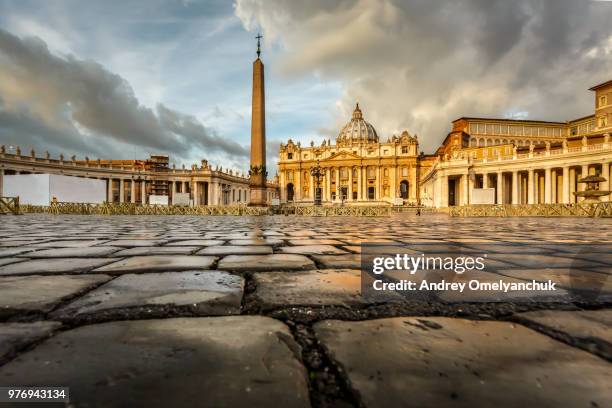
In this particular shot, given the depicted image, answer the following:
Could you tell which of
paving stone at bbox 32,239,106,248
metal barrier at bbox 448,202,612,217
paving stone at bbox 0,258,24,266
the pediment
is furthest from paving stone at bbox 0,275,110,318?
the pediment

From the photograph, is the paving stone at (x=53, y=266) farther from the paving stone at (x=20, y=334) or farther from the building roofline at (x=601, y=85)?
the building roofline at (x=601, y=85)

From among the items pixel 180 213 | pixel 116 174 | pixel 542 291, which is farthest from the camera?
pixel 116 174

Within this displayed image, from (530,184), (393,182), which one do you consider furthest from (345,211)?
→ (393,182)

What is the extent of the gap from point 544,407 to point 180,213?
27129mm

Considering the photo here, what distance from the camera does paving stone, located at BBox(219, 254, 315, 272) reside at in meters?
2.55

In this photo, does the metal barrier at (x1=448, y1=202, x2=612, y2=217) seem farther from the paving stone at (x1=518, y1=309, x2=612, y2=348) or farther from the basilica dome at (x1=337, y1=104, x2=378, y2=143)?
the basilica dome at (x1=337, y1=104, x2=378, y2=143)

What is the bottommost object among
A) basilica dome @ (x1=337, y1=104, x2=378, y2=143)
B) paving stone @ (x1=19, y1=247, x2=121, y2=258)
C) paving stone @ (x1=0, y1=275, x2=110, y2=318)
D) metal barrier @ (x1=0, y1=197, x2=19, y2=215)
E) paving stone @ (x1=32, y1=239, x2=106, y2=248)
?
paving stone @ (x1=32, y1=239, x2=106, y2=248)

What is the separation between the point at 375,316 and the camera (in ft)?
4.57

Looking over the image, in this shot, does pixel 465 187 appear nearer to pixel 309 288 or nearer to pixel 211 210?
pixel 211 210

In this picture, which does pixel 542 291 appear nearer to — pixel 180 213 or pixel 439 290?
pixel 439 290

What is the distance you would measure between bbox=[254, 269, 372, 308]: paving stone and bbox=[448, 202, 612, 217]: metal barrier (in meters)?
23.4

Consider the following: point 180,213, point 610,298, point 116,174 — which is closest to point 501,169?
point 180,213

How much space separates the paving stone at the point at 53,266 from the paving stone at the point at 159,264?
5.6 inches

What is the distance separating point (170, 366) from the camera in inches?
36.5
